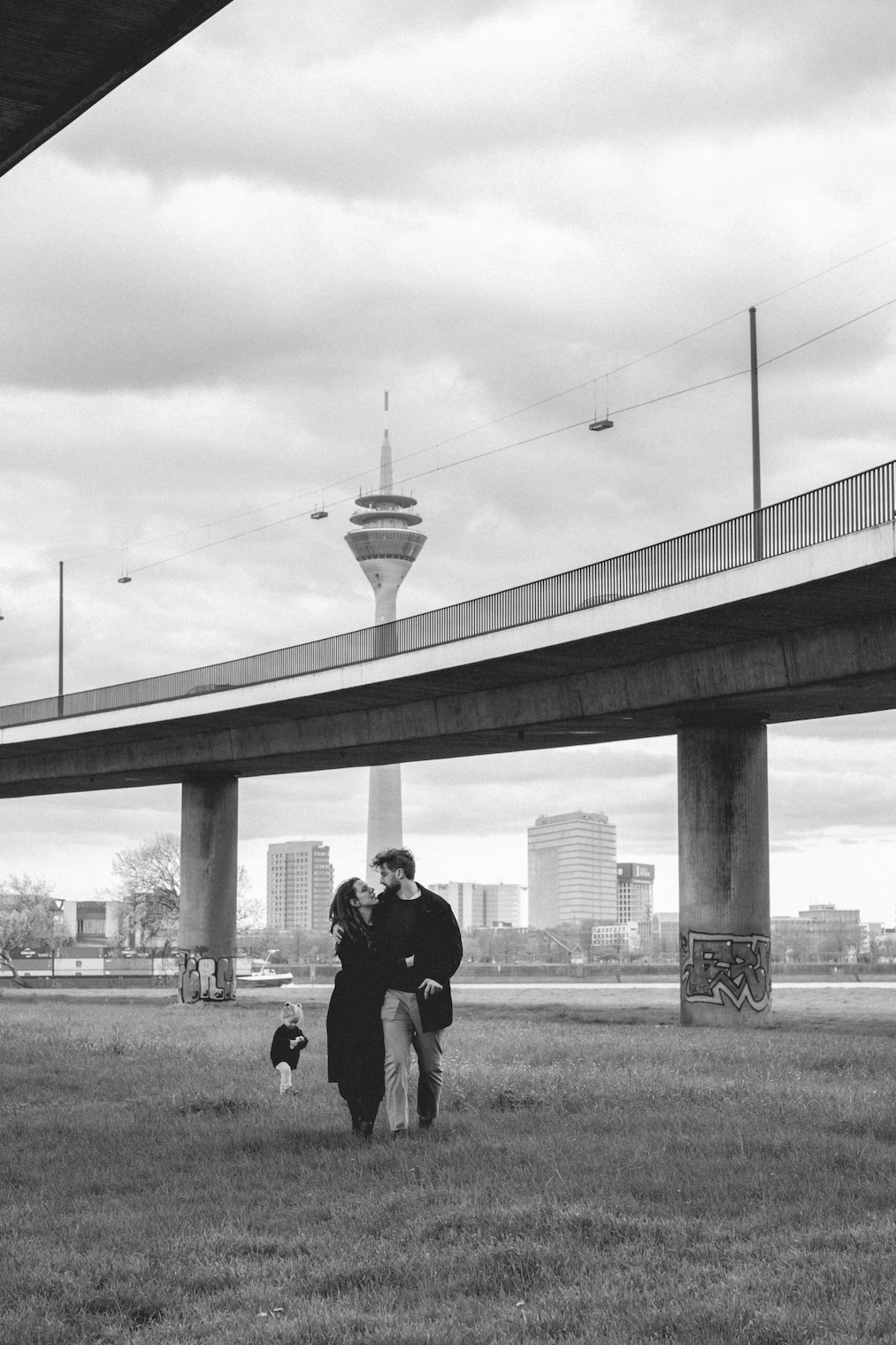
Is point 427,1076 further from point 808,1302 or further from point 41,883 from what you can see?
point 41,883

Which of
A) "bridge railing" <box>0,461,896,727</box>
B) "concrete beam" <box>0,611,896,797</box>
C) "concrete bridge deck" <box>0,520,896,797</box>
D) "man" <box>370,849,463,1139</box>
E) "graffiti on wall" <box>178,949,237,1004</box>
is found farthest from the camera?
"graffiti on wall" <box>178,949,237,1004</box>

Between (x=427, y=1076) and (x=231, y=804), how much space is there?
3390cm

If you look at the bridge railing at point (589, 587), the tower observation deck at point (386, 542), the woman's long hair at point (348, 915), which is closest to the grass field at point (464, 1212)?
the woman's long hair at point (348, 915)

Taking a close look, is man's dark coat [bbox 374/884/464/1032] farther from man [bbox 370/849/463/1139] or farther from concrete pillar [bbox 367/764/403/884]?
concrete pillar [bbox 367/764/403/884]

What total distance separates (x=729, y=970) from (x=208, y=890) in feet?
60.8

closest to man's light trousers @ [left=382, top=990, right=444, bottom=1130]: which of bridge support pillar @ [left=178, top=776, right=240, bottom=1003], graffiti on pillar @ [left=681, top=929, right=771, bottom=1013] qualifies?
graffiti on pillar @ [left=681, top=929, right=771, bottom=1013]

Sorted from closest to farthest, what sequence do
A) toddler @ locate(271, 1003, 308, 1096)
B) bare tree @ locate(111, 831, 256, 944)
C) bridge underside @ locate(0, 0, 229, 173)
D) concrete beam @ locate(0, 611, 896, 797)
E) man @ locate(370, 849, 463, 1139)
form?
bridge underside @ locate(0, 0, 229, 173), man @ locate(370, 849, 463, 1139), toddler @ locate(271, 1003, 308, 1096), concrete beam @ locate(0, 611, 896, 797), bare tree @ locate(111, 831, 256, 944)

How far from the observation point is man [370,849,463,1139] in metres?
9.65

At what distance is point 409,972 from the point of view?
965 cm

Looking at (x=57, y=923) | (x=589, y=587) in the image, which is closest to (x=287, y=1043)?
(x=589, y=587)

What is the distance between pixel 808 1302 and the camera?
5461mm

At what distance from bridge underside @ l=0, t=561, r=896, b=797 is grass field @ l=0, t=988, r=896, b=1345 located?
37.1 ft

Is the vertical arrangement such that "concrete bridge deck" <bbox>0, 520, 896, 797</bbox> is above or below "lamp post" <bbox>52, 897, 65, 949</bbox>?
above

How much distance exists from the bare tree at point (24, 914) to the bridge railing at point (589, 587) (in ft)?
255
